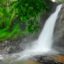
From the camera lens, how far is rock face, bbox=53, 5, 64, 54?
20672mm

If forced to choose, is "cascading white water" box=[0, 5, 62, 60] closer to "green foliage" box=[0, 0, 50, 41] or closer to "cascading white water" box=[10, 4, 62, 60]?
"cascading white water" box=[10, 4, 62, 60]

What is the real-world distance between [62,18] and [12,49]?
485 centimetres

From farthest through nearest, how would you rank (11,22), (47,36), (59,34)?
(11,22)
(47,36)
(59,34)

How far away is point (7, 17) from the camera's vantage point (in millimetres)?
28859

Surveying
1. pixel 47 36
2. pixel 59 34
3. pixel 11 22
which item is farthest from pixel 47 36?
pixel 11 22

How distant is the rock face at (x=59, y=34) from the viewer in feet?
67.8

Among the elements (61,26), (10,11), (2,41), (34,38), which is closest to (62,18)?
(61,26)

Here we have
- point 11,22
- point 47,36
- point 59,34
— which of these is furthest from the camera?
point 11,22

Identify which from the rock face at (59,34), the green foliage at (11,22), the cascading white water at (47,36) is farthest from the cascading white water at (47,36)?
the green foliage at (11,22)

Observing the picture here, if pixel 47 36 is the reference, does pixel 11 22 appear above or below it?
above

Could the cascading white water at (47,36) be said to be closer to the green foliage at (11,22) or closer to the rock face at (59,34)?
the rock face at (59,34)

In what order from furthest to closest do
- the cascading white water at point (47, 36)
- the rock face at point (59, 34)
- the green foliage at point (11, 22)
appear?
1. the green foliage at point (11, 22)
2. the cascading white water at point (47, 36)
3. the rock face at point (59, 34)

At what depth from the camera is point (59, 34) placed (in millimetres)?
20906

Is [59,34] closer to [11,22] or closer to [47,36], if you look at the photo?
[47,36]
